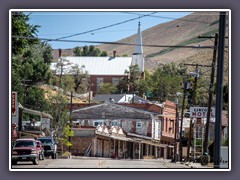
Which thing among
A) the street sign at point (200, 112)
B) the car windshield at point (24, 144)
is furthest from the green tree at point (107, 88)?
the street sign at point (200, 112)

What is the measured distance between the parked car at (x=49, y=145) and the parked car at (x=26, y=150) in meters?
0.99

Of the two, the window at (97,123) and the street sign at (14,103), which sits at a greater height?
the street sign at (14,103)

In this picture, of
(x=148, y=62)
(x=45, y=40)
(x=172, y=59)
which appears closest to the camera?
(x=45, y=40)

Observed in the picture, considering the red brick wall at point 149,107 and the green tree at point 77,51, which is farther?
the red brick wall at point 149,107

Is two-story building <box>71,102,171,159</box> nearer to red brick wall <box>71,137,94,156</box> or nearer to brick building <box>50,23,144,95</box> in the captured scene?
red brick wall <box>71,137,94,156</box>

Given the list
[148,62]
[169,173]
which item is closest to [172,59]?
[148,62]

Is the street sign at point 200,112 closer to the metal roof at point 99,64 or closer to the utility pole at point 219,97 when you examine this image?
the metal roof at point 99,64

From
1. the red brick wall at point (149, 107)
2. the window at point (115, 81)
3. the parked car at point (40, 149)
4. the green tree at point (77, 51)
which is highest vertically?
the green tree at point (77, 51)

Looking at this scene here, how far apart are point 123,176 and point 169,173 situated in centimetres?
117

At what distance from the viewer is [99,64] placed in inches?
1169

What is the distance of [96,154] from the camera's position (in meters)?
27.6

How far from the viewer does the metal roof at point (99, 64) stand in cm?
2705

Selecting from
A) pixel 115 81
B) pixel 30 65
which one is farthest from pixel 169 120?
pixel 30 65
